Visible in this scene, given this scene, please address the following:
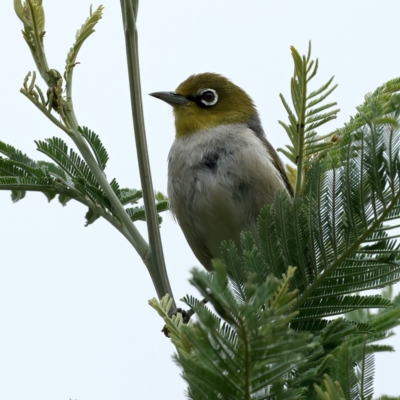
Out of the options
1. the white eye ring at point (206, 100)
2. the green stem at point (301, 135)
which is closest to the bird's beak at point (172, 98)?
the white eye ring at point (206, 100)

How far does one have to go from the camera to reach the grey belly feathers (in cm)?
517

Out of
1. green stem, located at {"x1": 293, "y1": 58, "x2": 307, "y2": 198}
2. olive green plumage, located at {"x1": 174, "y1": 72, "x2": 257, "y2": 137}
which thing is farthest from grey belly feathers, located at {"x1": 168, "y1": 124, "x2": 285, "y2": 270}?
green stem, located at {"x1": 293, "y1": 58, "x2": 307, "y2": 198}

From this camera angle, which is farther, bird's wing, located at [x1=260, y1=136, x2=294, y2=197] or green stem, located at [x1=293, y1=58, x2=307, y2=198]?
bird's wing, located at [x1=260, y1=136, x2=294, y2=197]

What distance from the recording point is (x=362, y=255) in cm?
257

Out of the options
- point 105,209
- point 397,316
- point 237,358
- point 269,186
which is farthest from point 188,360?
point 269,186

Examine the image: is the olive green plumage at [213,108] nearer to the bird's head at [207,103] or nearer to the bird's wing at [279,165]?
the bird's head at [207,103]

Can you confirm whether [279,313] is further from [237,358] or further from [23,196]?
[23,196]

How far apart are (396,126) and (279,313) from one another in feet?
2.41

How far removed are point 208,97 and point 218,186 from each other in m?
1.37

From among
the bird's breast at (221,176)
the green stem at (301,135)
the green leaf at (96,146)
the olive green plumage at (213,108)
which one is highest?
the olive green plumage at (213,108)

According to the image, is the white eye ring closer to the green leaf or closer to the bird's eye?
the bird's eye

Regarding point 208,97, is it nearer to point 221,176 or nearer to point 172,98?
point 172,98

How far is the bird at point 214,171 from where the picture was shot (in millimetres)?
5176

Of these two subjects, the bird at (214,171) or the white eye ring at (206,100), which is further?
the white eye ring at (206,100)
